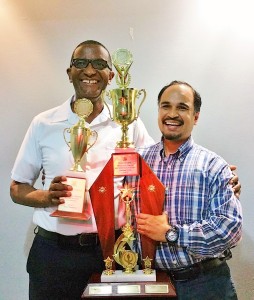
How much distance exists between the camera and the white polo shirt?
1614mm

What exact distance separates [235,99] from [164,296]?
4.00ft

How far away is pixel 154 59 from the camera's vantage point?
6.90 ft

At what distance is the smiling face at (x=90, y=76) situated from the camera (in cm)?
161

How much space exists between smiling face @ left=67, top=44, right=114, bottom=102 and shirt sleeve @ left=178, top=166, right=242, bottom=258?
0.64 meters

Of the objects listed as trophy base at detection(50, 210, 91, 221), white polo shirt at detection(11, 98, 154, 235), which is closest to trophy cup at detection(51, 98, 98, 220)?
trophy base at detection(50, 210, 91, 221)

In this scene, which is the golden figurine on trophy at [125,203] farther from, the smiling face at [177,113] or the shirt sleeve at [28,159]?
the shirt sleeve at [28,159]

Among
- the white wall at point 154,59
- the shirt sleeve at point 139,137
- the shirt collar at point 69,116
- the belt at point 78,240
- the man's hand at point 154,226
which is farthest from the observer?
the white wall at point 154,59

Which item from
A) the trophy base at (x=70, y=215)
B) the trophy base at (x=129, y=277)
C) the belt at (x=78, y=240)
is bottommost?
the trophy base at (x=129, y=277)

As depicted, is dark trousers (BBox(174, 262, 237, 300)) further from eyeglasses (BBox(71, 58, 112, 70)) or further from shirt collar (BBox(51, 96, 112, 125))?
eyeglasses (BBox(71, 58, 112, 70))

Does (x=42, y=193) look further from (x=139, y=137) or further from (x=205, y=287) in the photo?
(x=205, y=287)

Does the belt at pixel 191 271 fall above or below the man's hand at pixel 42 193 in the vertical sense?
below

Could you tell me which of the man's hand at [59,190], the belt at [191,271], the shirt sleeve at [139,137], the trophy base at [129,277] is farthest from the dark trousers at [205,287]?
the shirt sleeve at [139,137]

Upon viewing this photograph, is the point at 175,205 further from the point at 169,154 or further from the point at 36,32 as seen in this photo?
the point at 36,32

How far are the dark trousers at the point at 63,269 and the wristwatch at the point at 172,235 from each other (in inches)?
14.5
